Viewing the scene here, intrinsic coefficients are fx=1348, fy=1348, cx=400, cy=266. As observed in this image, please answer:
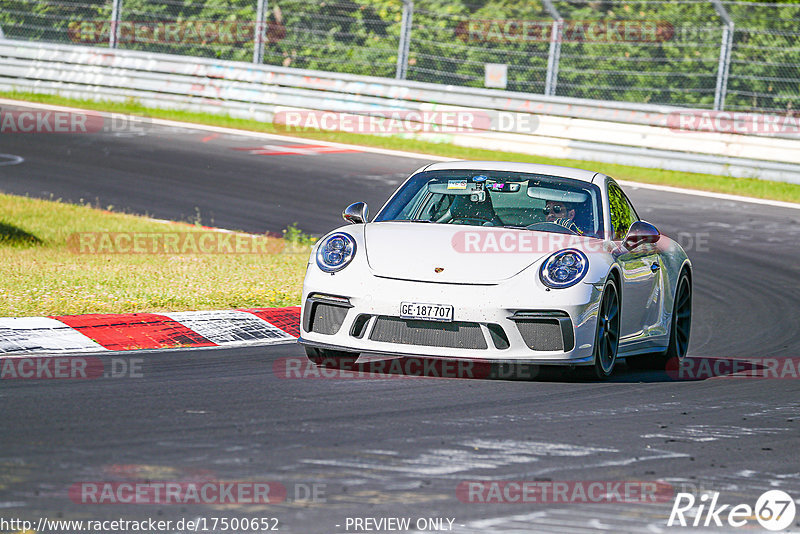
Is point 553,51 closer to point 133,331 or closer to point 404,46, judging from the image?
point 404,46

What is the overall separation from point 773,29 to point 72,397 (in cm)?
1485

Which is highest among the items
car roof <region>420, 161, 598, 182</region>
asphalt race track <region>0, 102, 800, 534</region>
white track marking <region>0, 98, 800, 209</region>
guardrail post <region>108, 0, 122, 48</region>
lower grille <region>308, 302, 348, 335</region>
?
guardrail post <region>108, 0, 122, 48</region>

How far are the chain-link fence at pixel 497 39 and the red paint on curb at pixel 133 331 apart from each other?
12.0 meters

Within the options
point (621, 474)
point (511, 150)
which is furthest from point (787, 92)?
point (621, 474)

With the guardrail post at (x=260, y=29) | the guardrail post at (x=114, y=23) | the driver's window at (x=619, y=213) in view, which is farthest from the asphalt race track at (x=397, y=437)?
the guardrail post at (x=114, y=23)

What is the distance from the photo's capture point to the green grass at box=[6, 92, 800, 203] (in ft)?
62.1

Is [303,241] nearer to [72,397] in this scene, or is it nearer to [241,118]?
[72,397]

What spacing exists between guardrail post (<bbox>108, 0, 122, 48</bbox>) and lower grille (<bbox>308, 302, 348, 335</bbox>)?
17.1m

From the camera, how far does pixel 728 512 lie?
496 cm

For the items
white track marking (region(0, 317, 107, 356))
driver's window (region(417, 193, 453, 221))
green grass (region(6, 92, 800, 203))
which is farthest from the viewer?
green grass (region(6, 92, 800, 203))

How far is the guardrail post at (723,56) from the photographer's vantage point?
19.6 metres

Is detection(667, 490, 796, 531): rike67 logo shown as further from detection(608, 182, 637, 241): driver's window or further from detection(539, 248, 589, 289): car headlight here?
detection(608, 182, 637, 241): driver's window

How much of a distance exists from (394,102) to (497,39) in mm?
1920

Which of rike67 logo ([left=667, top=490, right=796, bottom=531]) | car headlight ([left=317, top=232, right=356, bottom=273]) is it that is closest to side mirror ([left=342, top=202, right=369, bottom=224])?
car headlight ([left=317, top=232, right=356, bottom=273])
